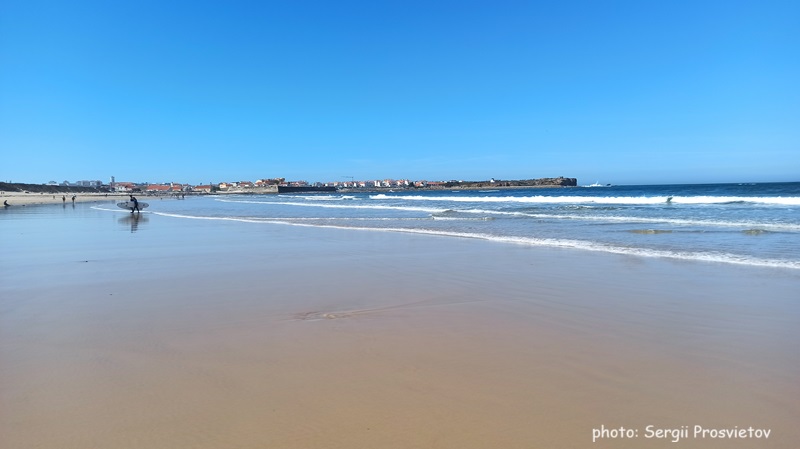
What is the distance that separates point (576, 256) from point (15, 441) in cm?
908

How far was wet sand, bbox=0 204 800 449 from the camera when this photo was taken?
287 cm

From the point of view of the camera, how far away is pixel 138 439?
2.76 meters

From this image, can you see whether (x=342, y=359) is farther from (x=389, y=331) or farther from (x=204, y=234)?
(x=204, y=234)

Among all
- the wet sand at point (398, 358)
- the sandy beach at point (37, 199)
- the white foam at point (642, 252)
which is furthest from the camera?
the sandy beach at point (37, 199)

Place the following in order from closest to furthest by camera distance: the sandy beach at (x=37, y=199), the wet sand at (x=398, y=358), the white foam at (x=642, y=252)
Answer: the wet sand at (x=398, y=358), the white foam at (x=642, y=252), the sandy beach at (x=37, y=199)

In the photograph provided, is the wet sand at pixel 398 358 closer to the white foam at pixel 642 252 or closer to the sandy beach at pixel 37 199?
the white foam at pixel 642 252

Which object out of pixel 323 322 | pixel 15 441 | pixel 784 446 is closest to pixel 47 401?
pixel 15 441

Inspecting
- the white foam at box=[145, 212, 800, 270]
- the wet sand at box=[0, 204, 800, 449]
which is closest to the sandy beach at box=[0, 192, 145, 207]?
the white foam at box=[145, 212, 800, 270]

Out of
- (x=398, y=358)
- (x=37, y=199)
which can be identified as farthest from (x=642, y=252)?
(x=37, y=199)

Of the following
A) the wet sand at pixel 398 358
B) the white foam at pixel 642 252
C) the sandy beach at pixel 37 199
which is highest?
the sandy beach at pixel 37 199

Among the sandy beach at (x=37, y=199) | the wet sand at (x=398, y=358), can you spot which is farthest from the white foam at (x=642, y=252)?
the sandy beach at (x=37, y=199)

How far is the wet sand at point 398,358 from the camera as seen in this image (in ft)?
9.41

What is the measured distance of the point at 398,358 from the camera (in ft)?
13.2

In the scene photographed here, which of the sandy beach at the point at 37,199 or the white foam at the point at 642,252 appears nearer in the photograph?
the white foam at the point at 642,252
